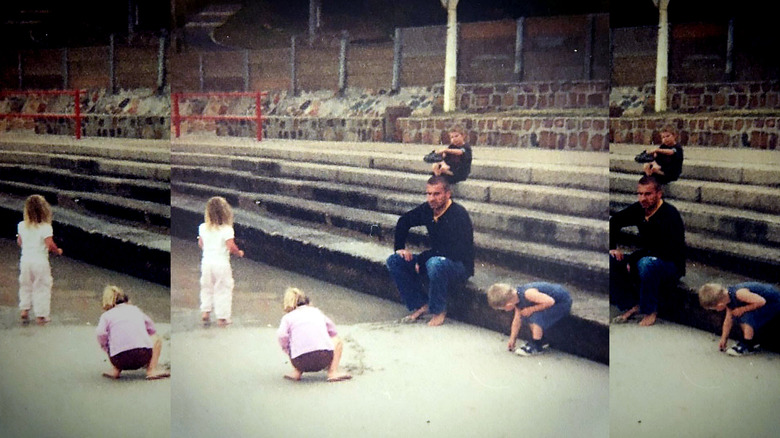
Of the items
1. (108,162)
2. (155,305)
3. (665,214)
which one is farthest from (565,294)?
(108,162)

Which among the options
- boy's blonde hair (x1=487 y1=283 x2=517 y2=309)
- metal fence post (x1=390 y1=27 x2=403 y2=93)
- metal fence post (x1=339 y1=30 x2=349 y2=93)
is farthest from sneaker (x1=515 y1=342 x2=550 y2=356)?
metal fence post (x1=339 y1=30 x2=349 y2=93)

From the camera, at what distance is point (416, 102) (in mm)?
4824

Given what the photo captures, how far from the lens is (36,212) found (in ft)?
16.4

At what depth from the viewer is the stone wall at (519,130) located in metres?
4.53

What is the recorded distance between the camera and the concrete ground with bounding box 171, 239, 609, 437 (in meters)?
Answer: 4.46

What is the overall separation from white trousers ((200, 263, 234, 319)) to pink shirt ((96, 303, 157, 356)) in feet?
0.96

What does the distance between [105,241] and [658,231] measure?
2738 mm

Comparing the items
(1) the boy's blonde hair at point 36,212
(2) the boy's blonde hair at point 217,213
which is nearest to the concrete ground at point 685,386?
(2) the boy's blonde hair at point 217,213

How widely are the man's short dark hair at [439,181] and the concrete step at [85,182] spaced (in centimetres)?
135

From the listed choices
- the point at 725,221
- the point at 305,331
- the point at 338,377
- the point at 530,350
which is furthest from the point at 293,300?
the point at 725,221

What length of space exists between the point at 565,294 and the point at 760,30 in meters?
1.47

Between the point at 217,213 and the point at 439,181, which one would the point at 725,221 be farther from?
the point at 217,213

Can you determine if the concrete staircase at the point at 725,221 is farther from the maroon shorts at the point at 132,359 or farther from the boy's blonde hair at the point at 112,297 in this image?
the boy's blonde hair at the point at 112,297

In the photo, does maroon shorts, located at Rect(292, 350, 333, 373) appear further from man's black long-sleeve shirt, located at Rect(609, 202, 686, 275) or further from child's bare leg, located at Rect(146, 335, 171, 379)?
man's black long-sleeve shirt, located at Rect(609, 202, 686, 275)
